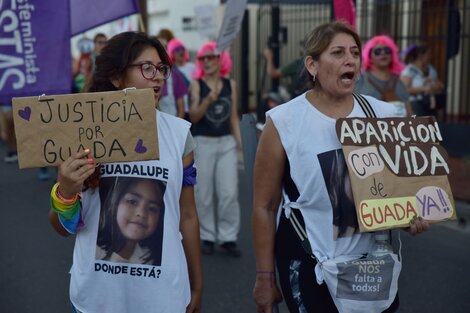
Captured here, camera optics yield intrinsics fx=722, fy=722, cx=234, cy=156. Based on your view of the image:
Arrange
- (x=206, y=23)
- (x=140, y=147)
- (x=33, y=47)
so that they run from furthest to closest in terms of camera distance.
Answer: (x=206, y=23), (x=33, y=47), (x=140, y=147)

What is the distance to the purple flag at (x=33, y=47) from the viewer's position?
3791mm

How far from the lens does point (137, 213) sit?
2490 mm

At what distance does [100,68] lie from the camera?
105 inches

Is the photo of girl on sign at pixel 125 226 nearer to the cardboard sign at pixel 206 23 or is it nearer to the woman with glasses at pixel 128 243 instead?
the woman with glasses at pixel 128 243

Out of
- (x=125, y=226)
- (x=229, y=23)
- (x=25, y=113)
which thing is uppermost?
(x=229, y=23)

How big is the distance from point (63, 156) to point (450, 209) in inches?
56.4

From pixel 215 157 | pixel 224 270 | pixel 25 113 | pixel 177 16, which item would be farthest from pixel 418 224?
pixel 177 16

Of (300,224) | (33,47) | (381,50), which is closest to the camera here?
(300,224)

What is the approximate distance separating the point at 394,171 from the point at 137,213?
96cm

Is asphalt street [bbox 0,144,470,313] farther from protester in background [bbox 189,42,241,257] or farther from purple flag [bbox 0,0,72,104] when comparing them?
Answer: purple flag [bbox 0,0,72,104]

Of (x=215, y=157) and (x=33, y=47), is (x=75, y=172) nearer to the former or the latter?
(x=33, y=47)

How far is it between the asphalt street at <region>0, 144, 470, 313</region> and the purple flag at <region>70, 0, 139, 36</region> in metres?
1.92

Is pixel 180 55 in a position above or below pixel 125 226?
above

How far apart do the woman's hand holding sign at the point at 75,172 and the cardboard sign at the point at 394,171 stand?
3.03ft
